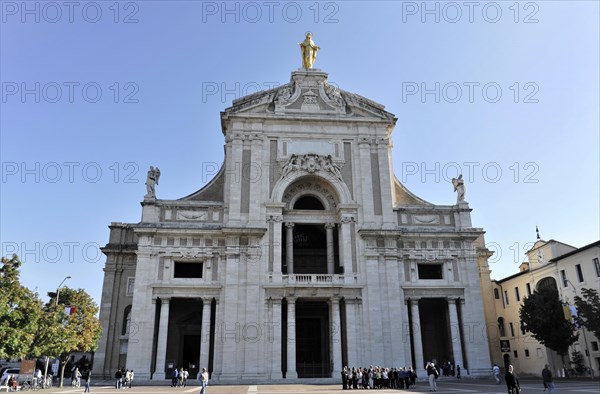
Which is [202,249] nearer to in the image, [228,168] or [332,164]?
[228,168]

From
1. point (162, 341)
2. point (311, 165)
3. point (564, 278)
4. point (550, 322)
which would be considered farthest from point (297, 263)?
point (564, 278)

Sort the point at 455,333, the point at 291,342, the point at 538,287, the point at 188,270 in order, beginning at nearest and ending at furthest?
the point at 291,342
the point at 455,333
the point at 188,270
the point at 538,287

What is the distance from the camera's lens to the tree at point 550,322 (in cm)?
3675

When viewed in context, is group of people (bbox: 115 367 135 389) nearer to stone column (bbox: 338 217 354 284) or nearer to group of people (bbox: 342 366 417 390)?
group of people (bbox: 342 366 417 390)

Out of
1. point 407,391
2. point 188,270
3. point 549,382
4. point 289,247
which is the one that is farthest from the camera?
point 289,247

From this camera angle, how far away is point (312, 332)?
139ft

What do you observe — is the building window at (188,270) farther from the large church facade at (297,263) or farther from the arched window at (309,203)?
the arched window at (309,203)

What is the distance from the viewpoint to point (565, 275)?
43188mm

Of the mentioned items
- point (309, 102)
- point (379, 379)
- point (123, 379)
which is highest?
point (309, 102)

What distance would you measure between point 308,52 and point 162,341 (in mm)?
28730

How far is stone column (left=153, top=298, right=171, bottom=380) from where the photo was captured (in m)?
36.1

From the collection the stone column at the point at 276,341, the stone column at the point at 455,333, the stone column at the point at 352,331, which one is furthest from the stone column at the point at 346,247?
the stone column at the point at 455,333

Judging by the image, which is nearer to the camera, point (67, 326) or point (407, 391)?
point (407, 391)

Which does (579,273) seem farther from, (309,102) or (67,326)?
(67,326)
